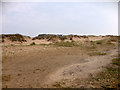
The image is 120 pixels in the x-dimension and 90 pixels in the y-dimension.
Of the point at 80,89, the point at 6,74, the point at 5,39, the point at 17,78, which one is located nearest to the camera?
the point at 80,89

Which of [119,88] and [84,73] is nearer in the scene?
[119,88]

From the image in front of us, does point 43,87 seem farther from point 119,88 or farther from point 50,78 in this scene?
point 119,88

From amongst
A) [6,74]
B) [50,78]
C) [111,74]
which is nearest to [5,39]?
[6,74]

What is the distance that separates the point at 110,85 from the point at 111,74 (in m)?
1.00

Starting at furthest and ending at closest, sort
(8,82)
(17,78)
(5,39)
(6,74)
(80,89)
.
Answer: (5,39), (6,74), (17,78), (8,82), (80,89)

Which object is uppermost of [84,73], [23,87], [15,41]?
[23,87]

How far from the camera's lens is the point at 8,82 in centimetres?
437

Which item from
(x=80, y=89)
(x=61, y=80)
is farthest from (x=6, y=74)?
(x=80, y=89)

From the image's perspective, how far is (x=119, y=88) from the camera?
12.9 ft

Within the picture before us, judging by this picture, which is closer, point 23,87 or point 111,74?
point 23,87

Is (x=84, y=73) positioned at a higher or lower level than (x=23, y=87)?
lower

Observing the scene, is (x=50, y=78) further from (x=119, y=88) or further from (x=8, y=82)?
(x=119, y=88)

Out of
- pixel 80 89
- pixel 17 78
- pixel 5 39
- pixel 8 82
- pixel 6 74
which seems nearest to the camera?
pixel 80 89

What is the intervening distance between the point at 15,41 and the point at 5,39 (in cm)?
158
